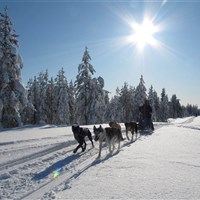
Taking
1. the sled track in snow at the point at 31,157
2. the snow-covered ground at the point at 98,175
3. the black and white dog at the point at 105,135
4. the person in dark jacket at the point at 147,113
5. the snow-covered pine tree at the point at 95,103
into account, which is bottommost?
the snow-covered ground at the point at 98,175

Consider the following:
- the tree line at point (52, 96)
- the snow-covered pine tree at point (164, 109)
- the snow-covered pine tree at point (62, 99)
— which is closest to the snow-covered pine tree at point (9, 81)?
the tree line at point (52, 96)

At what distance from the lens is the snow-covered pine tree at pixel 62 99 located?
49.9m

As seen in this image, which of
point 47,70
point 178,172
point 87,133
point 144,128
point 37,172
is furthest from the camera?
point 47,70

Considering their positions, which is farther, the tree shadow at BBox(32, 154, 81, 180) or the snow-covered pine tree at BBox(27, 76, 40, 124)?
the snow-covered pine tree at BBox(27, 76, 40, 124)

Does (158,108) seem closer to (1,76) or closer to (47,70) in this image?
(47,70)

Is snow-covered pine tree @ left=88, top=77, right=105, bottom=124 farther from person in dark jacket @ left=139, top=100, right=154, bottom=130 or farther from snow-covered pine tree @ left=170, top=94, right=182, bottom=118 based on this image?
snow-covered pine tree @ left=170, top=94, right=182, bottom=118

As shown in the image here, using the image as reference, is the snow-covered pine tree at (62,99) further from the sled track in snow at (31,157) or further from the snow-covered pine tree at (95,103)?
the sled track in snow at (31,157)

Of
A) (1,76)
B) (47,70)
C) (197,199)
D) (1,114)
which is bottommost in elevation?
(197,199)

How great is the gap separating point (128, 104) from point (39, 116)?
27961 millimetres

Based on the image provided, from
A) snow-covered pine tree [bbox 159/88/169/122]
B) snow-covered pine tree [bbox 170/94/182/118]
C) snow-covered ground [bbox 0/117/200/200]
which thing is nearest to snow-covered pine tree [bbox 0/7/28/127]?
snow-covered ground [bbox 0/117/200/200]

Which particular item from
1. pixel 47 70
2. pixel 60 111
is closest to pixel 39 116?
pixel 60 111

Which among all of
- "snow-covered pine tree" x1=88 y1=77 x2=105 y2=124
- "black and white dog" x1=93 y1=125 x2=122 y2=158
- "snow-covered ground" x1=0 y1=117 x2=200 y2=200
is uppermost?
"snow-covered pine tree" x1=88 y1=77 x2=105 y2=124

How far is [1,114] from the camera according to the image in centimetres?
2544

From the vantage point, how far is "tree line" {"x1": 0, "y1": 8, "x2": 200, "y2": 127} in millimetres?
25953
